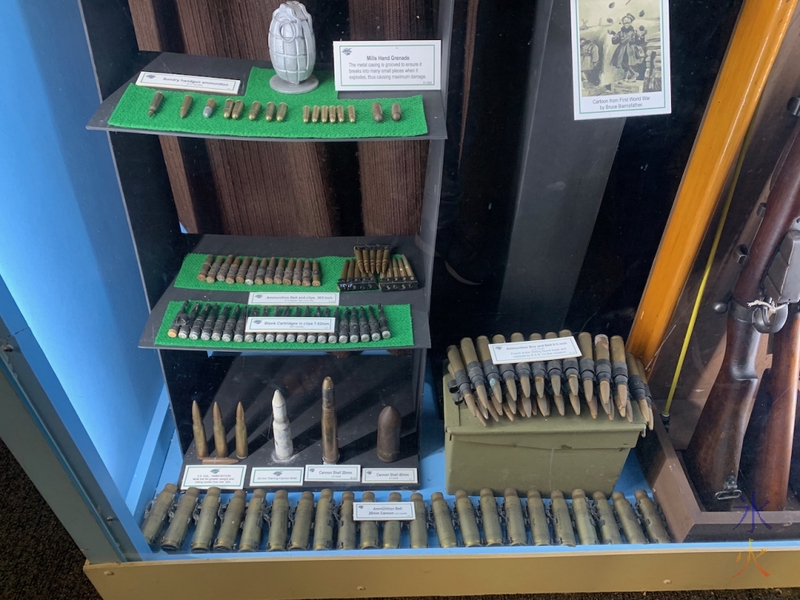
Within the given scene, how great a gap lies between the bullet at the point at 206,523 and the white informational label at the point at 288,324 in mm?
590

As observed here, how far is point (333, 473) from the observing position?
1.96 metres

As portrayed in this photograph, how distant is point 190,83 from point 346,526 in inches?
52.1

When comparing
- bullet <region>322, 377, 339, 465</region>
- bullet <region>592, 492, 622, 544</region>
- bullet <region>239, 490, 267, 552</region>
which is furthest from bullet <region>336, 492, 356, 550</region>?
bullet <region>592, 492, 622, 544</region>

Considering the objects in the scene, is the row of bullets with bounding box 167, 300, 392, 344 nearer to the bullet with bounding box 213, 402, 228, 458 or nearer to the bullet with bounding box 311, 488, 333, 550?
the bullet with bounding box 213, 402, 228, 458

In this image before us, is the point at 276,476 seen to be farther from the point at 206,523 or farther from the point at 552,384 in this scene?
the point at 552,384

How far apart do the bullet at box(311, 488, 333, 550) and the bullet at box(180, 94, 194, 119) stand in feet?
3.91

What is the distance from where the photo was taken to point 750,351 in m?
1.68

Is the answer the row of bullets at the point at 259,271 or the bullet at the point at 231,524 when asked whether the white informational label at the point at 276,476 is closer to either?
the bullet at the point at 231,524

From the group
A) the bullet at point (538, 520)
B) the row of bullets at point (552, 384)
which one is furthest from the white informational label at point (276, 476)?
the bullet at point (538, 520)

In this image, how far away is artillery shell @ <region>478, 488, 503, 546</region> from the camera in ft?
5.90

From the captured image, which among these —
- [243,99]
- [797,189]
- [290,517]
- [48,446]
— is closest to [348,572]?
[290,517]

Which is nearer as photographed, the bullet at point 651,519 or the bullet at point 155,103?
the bullet at point 155,103

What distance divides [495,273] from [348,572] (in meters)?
1.04

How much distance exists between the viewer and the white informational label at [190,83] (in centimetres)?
146
